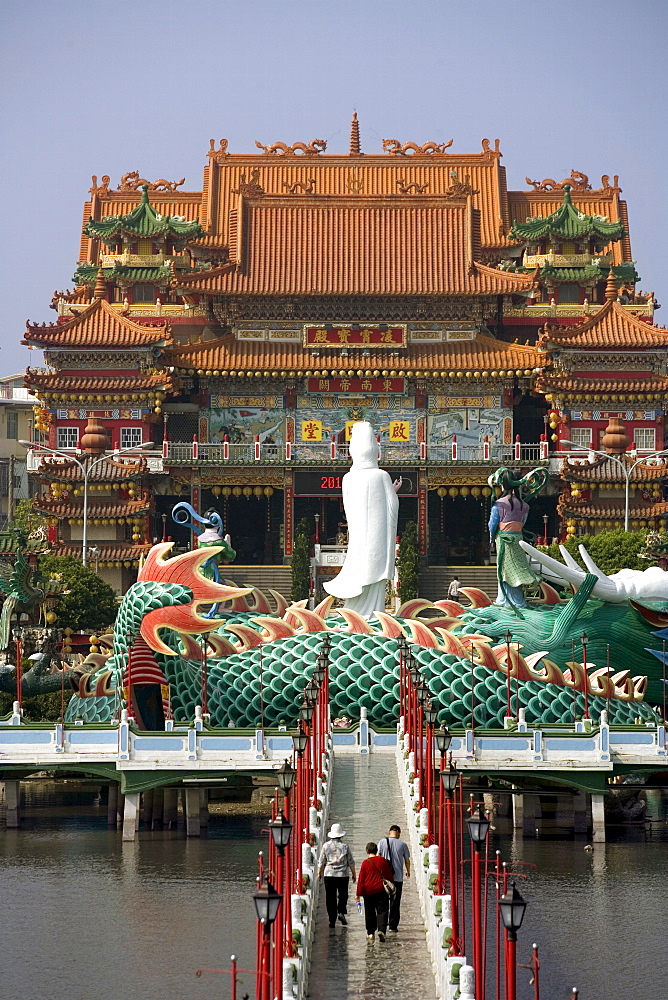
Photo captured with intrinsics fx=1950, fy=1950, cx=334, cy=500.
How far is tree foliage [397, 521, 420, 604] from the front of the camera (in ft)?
201

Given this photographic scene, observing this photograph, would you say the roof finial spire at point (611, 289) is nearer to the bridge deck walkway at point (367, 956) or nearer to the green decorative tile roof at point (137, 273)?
the green decorative tile roof at point (137, 273)

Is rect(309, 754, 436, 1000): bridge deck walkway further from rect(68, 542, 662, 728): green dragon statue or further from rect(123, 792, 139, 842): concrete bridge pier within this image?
rect(68, 542, 662, 728): green dragon statue

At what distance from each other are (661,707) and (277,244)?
1312 inches

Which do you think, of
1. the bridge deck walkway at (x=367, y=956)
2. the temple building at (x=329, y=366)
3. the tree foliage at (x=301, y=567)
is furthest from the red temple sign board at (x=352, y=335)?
the bridge deck walkway at (x=367, y=956)

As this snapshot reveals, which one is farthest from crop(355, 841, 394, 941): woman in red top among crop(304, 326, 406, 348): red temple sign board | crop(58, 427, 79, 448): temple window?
crop(304, 326, 406, 348): red temple sign board

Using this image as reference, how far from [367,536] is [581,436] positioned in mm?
25932

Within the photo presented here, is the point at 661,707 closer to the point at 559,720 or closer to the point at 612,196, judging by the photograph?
the point at 559,720

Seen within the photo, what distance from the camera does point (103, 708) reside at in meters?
39.9

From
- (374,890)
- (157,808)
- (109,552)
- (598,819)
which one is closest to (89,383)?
(109,552)

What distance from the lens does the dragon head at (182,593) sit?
39.4 metres

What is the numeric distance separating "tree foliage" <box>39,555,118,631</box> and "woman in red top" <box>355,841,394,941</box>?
31098 millimetres

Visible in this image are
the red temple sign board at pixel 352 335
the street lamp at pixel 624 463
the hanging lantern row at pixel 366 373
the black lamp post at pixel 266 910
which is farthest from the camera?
the red temple sign board at pixel 352 335

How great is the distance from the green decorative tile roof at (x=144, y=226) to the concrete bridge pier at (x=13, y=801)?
128 ft

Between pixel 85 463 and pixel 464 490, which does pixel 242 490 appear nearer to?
pixel 85 463
